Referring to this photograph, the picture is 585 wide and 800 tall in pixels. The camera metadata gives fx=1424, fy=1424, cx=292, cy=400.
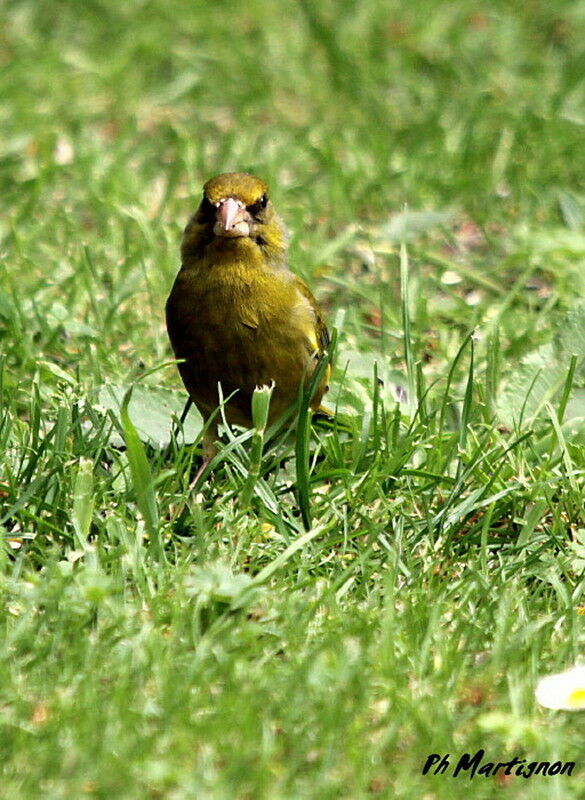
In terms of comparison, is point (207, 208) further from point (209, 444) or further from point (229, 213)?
point (209, 444)

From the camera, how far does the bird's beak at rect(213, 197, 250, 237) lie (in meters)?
4.27

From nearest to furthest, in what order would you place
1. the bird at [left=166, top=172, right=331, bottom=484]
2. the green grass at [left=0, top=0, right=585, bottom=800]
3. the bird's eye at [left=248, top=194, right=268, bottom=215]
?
the green grass at [left=0, top=0, right=585, bottom=800], the bird at [left=166, top=172, right=331, bottom=484], the bird's eye at [left=248, top=194, right=268, bottom=215]

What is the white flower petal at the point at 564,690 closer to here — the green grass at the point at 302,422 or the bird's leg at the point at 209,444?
the green grass at the point at 302,422

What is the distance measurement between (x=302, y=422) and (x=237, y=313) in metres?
0.50

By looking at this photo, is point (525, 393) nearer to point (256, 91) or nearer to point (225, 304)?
point (225, 304)

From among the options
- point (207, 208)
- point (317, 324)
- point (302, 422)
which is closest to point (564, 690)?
point (302, 422)

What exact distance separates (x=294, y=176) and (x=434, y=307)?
4.31ft

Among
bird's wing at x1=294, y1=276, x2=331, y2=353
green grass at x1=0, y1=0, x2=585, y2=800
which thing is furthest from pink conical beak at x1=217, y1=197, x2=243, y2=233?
green grass at x1=0, y1=0, x2=585, y2=800

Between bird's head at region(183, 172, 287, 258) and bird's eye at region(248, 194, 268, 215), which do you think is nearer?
bird's head at region(183, 172, 287, 258)

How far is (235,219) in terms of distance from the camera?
4.30 m

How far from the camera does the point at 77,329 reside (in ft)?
16.2

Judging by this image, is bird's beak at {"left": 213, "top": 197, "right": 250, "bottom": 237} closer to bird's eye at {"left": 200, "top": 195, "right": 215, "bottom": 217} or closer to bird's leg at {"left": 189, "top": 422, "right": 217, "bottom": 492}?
bird's eye at {"left": 200, "top": 195, "right": 215, "bottom": 217}

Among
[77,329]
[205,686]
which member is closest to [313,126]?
[77,329]

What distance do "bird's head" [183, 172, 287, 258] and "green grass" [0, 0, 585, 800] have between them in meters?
0.49
